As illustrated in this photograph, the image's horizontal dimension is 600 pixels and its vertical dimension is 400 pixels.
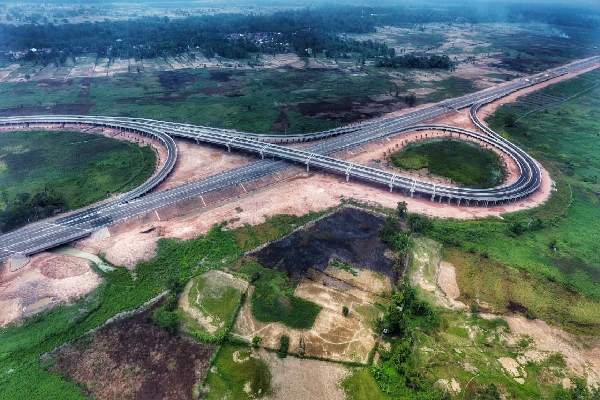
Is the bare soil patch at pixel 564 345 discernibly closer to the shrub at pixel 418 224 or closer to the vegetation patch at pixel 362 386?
the vegetation patch at pixel 362 386

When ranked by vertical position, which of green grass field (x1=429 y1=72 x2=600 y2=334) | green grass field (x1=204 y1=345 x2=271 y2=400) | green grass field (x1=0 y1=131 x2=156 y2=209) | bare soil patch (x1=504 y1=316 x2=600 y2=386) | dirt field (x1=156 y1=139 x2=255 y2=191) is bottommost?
bare soil patch (x1=504 y1=316 x2=600 y2=386)

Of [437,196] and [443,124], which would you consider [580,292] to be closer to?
[437,196]

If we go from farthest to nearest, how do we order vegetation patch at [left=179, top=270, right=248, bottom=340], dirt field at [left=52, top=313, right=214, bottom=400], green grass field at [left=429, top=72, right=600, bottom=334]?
green grass field at [left=429, top=72, right=600, bottom=334]
vegetation patch at [left=179, top=270, right=248, bottom=340]
dirt field at [left=52, top=313, right=214, bottom=400]

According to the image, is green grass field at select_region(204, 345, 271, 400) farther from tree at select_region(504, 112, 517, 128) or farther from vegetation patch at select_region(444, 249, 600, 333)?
tree at select_region(504, 112, 517, 128)

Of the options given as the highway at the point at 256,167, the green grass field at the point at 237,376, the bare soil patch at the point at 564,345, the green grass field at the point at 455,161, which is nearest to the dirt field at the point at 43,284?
the highway at the point at 256,167

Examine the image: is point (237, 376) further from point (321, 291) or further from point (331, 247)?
point (331, 247)

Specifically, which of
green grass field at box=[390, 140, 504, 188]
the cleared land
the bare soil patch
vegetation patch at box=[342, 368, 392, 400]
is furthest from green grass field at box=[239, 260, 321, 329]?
green grass field at box=[390, 140, 504, 188]
